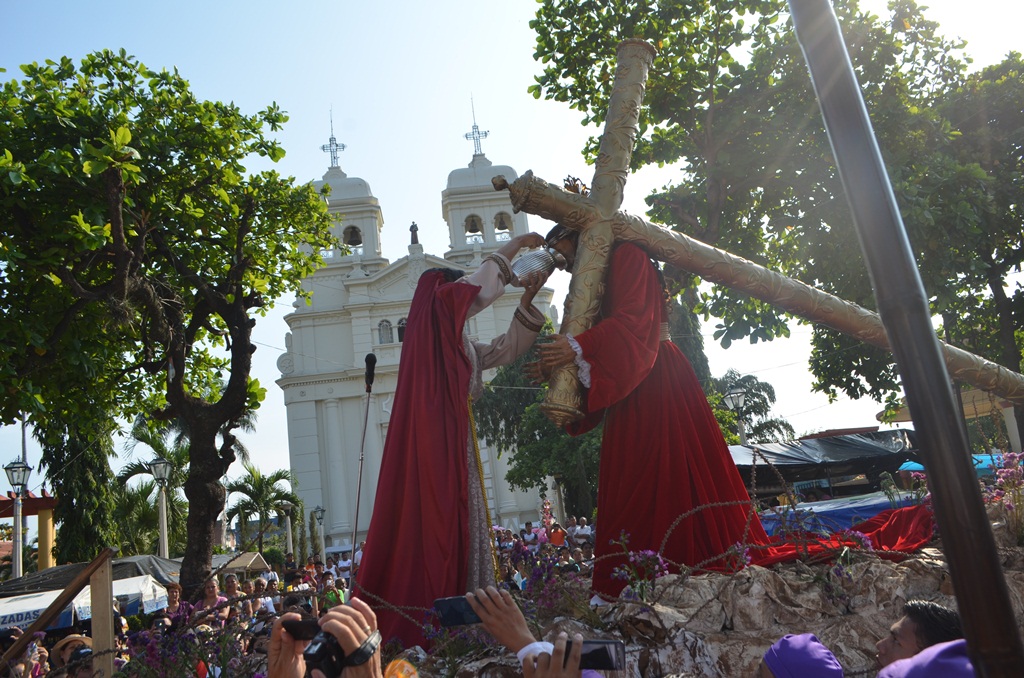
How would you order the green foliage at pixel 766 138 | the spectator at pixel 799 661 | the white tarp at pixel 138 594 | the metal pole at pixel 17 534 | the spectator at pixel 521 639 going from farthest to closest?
the metal pole at pixel 17 534 < the white tarp at pixel 138 594 < the green foliage at pixel 766 138 < the spectator at pixel 799 661 < the spectator at pixel 521 639

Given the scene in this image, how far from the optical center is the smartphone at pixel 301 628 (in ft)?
7.70

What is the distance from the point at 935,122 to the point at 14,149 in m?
11.0

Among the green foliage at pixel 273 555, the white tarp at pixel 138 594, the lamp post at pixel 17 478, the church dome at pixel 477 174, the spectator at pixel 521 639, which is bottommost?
the green foliage at pixel 273 555

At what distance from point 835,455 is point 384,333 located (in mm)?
27767

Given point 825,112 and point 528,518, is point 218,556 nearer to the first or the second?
point 528,518

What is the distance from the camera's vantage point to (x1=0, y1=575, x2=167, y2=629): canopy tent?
39.4 ft

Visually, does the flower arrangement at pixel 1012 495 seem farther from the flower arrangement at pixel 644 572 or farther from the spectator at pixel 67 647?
the spectator at pixel 67 647

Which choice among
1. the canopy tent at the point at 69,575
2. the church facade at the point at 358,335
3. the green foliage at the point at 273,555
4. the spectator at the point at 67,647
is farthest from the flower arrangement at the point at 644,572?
the green foliage at the point at 273,555

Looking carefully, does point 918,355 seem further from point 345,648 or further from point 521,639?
point 345,648

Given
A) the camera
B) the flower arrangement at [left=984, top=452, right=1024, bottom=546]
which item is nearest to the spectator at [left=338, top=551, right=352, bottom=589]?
the camera

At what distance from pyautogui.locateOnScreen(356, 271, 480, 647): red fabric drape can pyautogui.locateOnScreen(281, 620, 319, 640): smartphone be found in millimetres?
1657

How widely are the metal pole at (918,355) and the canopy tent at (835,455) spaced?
1201cm

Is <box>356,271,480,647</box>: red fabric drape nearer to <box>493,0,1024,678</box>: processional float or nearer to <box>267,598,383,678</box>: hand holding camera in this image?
<box>267,598,383,678</box>: hand holding camera

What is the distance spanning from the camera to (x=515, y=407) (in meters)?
27.8
